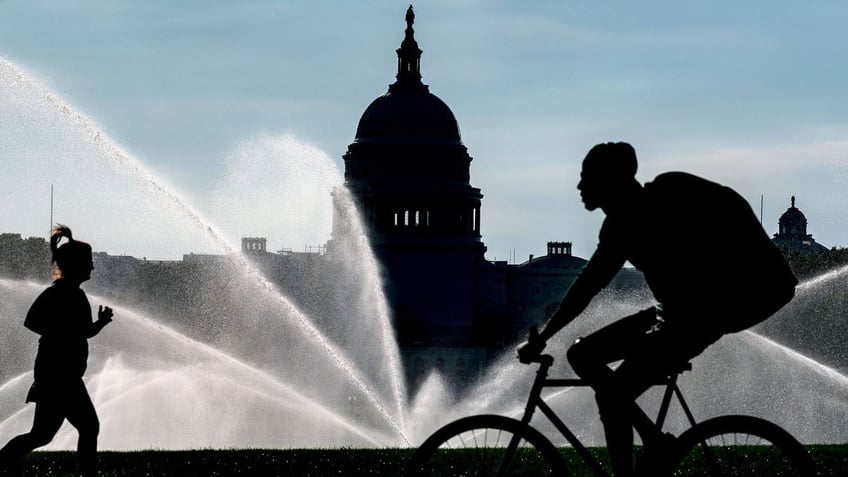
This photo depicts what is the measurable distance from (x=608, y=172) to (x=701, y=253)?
1.98 feet

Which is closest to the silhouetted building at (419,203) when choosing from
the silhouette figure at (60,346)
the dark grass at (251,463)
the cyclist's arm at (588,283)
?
the dark grass at (251,463)

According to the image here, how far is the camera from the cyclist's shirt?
8.86 m

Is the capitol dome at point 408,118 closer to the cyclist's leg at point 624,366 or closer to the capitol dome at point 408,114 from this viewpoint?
the capitol dome at point 408,114

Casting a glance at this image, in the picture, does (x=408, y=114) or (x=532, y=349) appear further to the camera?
(x=408, y=114)

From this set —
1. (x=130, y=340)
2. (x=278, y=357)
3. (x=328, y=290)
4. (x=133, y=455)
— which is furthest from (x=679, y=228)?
(x=328, y=290)

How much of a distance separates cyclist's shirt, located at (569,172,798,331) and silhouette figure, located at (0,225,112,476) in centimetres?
339

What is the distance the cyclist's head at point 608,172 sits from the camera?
29.7 feet

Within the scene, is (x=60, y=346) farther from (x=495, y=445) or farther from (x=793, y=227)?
(x=793, y=227)

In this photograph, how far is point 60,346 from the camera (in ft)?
35.9

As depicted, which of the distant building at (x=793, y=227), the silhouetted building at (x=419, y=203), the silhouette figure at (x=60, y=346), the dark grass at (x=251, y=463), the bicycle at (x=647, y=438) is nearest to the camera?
the bicycle at (x=647, y=438)

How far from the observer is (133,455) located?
566 inches

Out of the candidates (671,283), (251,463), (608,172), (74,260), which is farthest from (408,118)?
(671,283)

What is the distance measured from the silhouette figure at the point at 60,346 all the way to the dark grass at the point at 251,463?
5.03 feet

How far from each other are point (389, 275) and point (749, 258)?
12071 centimetres
